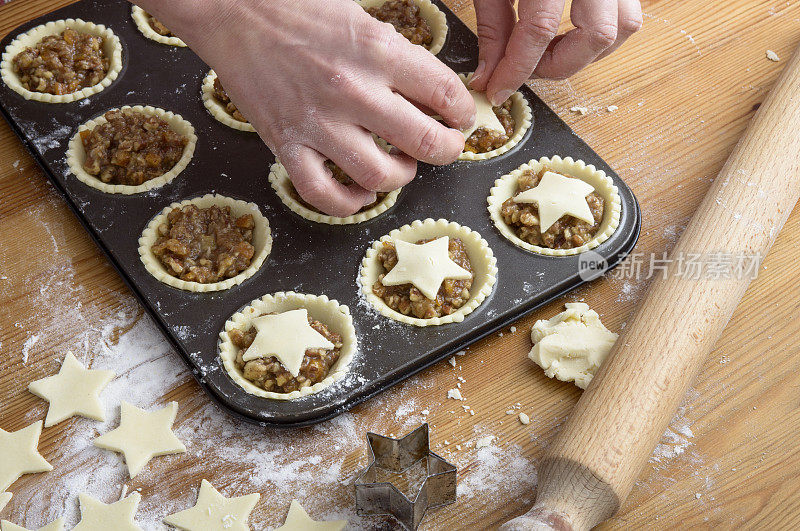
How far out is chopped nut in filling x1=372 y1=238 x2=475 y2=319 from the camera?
2457mm

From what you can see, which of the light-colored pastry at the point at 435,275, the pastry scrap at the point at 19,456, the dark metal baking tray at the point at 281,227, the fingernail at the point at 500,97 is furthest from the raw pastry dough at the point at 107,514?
the fingernail at the point at 500,97

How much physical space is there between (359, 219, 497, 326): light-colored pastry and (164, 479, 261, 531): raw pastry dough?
676 millimetres

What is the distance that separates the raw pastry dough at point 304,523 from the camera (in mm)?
2094

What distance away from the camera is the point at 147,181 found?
2703 mm

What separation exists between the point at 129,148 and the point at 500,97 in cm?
123

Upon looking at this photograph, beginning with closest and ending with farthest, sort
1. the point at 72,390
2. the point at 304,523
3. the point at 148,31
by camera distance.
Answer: the point at 304,523
the point at 72,390
the point at 148,31

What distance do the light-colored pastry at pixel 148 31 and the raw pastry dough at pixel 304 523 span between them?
178 centimetres

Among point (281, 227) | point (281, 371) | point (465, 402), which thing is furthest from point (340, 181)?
point (465, 402)

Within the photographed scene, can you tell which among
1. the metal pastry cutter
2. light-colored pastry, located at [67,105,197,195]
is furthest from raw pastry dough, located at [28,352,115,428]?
the metal pastry cutter

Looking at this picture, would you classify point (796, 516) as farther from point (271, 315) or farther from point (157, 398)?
point (157, 398)

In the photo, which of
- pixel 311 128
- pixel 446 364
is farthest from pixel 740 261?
pixel 311 128

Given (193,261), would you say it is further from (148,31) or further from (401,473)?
(148,31)

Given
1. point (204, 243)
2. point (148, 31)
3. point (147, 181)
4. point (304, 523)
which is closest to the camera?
point (304, 523)

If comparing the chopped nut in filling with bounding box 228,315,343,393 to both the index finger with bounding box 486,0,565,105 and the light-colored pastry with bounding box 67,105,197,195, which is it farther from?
the index finger with bounding box 486,0,565,105
